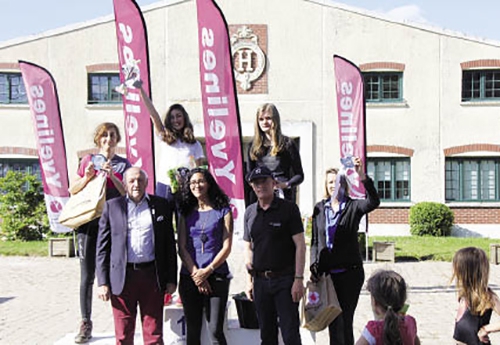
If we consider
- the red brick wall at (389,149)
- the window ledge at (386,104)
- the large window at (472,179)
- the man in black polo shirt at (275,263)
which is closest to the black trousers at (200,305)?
the man in black polo shirt at (275,263)

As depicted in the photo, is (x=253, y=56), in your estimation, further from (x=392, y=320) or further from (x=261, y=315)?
(x=392, y=320)

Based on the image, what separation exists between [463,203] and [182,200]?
636 inches

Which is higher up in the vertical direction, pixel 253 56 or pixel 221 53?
pixel 253 56

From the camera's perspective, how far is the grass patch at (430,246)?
15047 mm

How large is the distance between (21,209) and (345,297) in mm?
14486

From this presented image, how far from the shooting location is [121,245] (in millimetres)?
5141

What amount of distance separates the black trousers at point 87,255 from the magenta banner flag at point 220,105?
1786 millimetres

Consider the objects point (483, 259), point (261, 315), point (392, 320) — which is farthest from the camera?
point (261, 315)

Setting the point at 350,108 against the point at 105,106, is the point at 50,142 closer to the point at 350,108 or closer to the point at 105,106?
the point at 350,108

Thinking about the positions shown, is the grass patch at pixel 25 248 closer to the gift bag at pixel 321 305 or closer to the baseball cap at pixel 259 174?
the gift bag at pixel 321 305

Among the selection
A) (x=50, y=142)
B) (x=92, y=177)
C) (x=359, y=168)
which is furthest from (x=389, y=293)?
(x=50, y=142)

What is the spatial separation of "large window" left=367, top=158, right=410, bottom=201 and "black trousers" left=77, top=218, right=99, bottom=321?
14889 mm

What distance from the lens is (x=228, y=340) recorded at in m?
6.11

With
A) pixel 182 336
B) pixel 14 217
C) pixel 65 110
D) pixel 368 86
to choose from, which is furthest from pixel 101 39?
pixel 182 336
